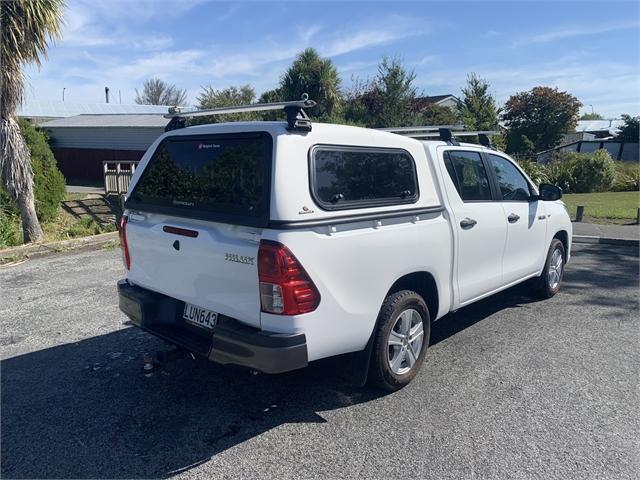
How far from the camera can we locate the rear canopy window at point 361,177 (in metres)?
3.38

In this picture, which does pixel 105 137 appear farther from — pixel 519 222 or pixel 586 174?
pixel 519 222

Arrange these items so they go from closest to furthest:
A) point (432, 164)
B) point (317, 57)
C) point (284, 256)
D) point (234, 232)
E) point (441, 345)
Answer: point (284, 256) → point (234, 232) → point (432, 164) → point (441, 345) → point (317, 57)

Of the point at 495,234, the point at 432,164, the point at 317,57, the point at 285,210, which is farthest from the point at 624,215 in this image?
the point at 317,57

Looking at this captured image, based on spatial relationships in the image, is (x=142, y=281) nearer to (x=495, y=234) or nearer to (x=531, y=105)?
(x=495, y=234)

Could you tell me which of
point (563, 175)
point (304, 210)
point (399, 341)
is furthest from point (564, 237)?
point (563, 175)

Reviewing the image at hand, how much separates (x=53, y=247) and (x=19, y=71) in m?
3.28

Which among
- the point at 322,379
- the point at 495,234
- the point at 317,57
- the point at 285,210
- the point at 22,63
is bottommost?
the point at 322,379

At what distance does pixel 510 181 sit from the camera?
5.49 m

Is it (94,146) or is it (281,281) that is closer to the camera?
(281,281)

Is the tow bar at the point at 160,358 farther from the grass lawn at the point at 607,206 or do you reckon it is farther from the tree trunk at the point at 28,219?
the grass lawn at the point at 607,206

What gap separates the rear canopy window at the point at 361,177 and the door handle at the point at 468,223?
0.64 m

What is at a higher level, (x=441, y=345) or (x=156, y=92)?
(x=156, y=92)

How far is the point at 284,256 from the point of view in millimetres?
3020

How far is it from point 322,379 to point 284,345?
1278mm
